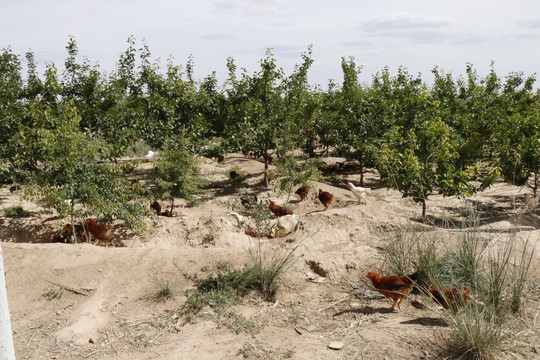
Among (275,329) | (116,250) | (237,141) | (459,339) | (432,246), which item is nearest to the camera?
(459,339)

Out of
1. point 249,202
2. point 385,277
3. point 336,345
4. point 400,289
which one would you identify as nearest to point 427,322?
point 400,289

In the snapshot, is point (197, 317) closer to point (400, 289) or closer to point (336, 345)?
point (336, 345)

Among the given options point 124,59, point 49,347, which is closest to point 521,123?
point 49,347

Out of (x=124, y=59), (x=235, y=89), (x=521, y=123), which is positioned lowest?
(x=521, y=123)

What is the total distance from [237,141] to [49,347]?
1172 cm

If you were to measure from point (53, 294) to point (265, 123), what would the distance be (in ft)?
37.5

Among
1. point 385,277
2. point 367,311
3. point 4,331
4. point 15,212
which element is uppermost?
point 4,331

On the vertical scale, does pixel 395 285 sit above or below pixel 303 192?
above

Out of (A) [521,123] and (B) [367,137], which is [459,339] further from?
(B) [367,137]

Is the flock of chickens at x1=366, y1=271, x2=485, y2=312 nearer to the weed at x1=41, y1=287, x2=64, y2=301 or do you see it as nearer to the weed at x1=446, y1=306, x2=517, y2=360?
the weed at x1=446, y1=306, x2=517, y2=360

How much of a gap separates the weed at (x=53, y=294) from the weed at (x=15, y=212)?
710cm

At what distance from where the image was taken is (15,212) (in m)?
12.9

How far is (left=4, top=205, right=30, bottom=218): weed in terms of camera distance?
41.5 feet

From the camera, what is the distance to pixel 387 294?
226 inches
